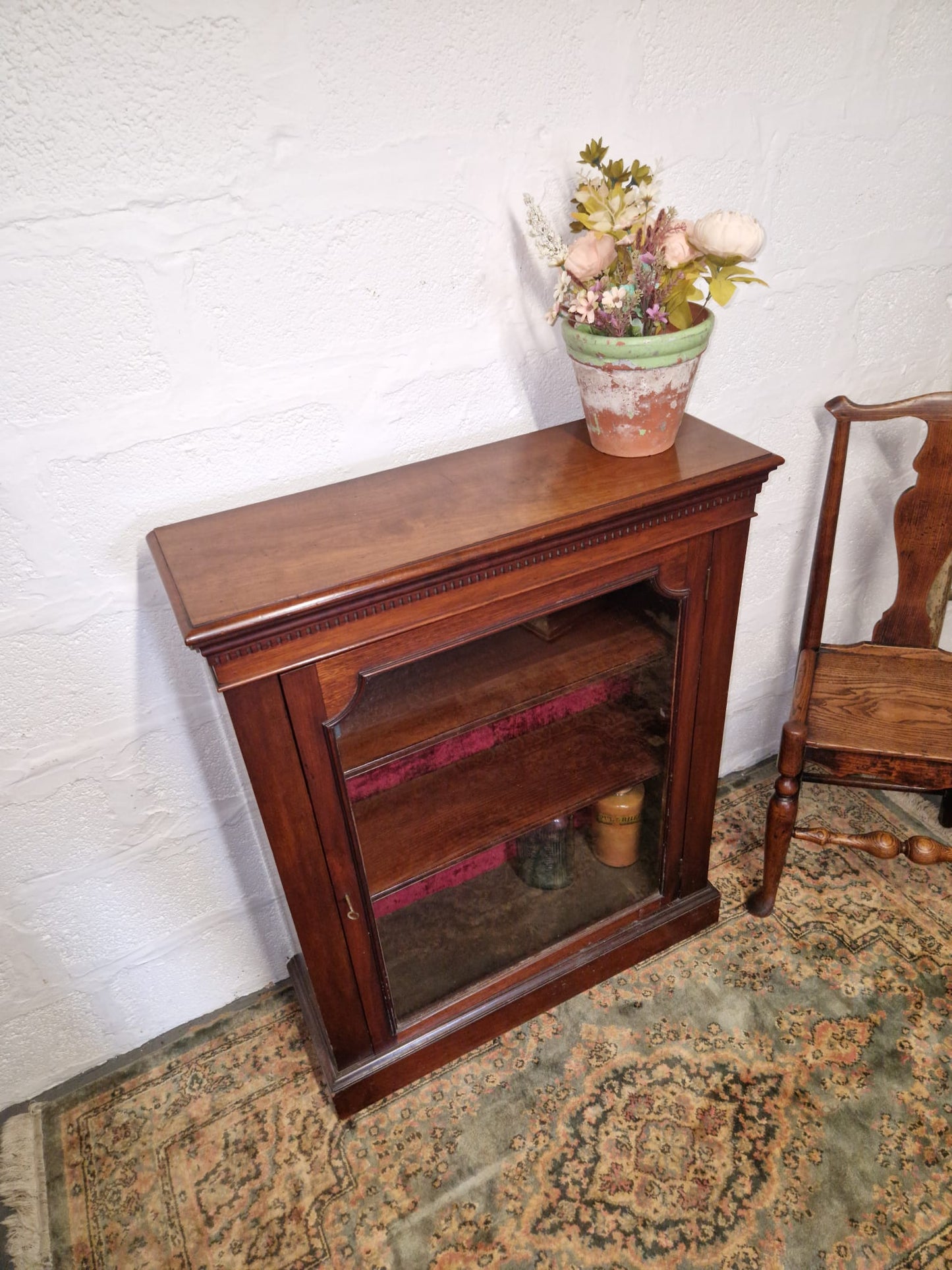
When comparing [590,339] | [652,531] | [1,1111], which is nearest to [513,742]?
[652,531]

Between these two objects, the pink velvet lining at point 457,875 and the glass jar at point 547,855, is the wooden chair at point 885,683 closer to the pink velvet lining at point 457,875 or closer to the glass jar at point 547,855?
the glass jar at point 547,855

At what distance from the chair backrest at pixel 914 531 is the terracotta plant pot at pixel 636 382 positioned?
2.04 feet

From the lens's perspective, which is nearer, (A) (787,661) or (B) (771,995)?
(B) (771,995)

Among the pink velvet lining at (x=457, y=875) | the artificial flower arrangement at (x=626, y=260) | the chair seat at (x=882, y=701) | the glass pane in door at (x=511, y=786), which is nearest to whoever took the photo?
the artificial flower arrangement at (x=626, y=260)

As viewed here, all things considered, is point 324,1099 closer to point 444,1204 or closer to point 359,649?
point 444,1204

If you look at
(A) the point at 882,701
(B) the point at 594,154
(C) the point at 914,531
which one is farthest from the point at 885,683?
(B) the point at 594,154

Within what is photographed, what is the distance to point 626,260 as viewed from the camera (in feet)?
3.82

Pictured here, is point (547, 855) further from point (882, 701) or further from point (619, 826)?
point (882, 701)

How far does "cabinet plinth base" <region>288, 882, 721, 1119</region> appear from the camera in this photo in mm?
1551

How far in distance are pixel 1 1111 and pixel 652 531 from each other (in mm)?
1772

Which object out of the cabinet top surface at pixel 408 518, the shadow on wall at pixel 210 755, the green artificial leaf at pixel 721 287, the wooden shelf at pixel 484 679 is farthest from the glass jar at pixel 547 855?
the green artificial leaf at pixel 721 287

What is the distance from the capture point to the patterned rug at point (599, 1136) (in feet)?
4.59

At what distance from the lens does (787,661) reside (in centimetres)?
217

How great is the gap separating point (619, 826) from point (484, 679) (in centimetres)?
60
